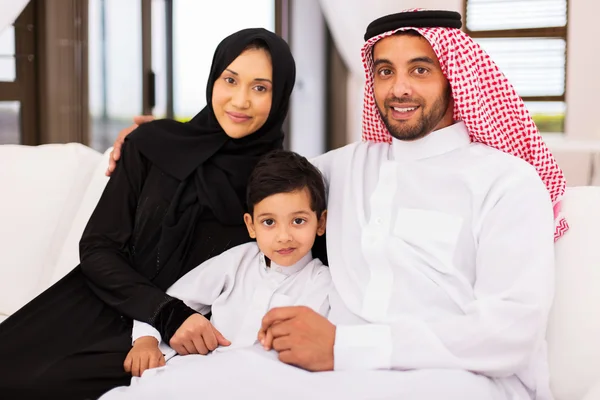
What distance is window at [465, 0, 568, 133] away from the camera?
6.02 meters

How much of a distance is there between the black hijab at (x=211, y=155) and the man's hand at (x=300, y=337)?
1.57ft

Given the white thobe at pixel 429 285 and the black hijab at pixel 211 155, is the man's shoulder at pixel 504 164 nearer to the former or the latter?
the white thobe at pixel 429 285

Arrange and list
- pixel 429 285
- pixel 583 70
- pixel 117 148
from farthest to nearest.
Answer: pixel 583 70 → pixel 117 148 → pixel 429 285

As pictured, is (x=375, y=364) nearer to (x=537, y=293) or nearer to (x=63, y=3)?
(x=537, y=293)

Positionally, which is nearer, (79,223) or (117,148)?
(117,148)

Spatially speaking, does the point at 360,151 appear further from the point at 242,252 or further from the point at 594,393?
the point at 594,393

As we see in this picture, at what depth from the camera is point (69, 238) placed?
2.35 m

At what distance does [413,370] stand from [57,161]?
5.14 ft

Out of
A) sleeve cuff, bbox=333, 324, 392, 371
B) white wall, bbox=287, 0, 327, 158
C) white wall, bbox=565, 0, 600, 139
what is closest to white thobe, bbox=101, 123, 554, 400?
sleeve cuff, bbox=333, 324, 392, 371

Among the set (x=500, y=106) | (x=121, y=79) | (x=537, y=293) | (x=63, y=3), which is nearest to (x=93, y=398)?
(x=537, y=293)

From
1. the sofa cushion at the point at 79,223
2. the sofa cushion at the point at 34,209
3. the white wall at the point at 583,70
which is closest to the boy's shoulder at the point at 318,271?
the sofa cushion at the point at 79,223

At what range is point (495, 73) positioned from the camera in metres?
1.79

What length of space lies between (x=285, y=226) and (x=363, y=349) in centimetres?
41

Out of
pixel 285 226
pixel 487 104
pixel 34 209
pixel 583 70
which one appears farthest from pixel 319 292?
pixel 583 70
